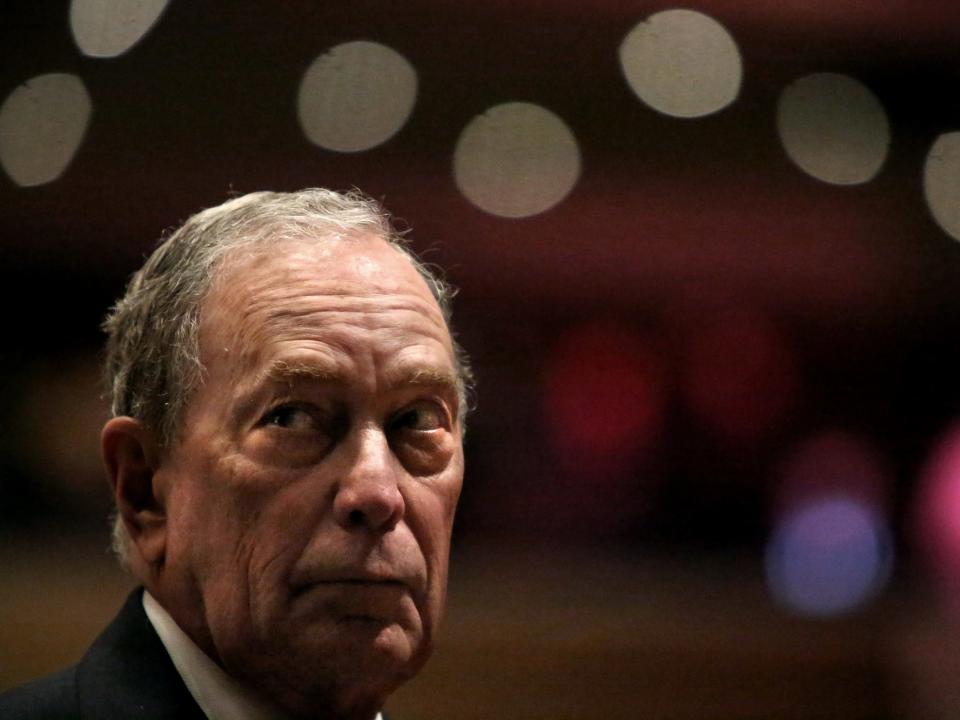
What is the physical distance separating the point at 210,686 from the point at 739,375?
1.28 metres

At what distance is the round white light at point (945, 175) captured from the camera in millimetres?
2287

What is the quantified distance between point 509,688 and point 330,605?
0.87 metres

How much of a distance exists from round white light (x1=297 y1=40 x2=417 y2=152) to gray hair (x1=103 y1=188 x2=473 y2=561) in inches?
17.0

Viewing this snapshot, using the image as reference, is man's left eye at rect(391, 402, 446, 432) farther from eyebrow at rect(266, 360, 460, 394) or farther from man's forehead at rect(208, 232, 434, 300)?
man's forehead at rect(208, 232, 434, 300)

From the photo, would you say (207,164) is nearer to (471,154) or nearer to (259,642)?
(471,154)

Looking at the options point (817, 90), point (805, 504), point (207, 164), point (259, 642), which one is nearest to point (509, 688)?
point (805, 504)

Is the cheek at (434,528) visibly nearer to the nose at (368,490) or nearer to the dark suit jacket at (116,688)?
the nose at (368,490)

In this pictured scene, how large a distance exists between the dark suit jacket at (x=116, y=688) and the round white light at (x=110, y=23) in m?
0.93

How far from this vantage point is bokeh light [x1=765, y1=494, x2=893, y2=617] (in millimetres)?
2357

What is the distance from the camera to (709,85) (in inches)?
84.1

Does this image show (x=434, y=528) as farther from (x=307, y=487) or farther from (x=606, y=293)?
(x=606, y=293)

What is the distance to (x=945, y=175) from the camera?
7.53ft

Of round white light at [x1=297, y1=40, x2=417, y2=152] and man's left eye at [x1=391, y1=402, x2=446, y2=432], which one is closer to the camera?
man's left eye at [x1=391, y1=402, x2=446, y2=432]

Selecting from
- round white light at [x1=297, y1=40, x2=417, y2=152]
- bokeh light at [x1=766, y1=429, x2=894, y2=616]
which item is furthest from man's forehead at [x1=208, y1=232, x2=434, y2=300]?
bokeh light at [x1=766, y1=429, x2=894, y2=616]
